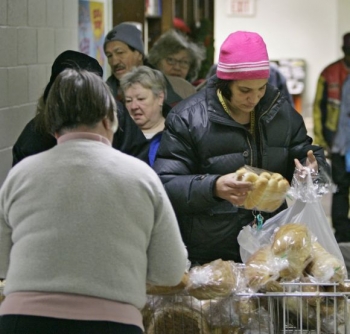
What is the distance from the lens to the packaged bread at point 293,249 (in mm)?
2754

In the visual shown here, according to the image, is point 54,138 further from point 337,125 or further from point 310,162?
point 337,125

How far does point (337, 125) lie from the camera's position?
22.5 feet

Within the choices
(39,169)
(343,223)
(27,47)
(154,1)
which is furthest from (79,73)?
(154,1)

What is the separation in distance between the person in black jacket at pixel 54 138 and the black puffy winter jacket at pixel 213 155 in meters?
0.41

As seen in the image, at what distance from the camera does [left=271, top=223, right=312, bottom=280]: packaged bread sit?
2754 mm

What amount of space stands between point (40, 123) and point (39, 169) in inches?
44.1

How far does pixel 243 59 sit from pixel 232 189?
0.52 m

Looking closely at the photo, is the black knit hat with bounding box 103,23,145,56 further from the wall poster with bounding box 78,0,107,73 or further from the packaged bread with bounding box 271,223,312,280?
the packaged bread with bounding box 271,223,312,280

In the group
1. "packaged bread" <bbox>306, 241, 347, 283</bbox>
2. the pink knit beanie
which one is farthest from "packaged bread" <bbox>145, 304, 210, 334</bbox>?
the pink knit beanie

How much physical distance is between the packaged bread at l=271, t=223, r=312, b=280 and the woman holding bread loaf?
367 mm

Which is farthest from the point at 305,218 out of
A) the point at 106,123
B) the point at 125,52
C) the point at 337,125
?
the point at 337,125

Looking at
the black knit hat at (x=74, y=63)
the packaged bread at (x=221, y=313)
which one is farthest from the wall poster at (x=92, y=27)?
the packaged bread at (x=221, y=313)

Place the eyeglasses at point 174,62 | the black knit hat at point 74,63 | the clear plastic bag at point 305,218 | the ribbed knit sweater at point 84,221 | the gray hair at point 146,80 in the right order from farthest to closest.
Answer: the eyeglasses at point 174,62 < the gray hair at point 146,80 < the black knit hat at point 74,63 < the clear plastic bag at point 305,218 < the ribbed knit sweater at point 84,221

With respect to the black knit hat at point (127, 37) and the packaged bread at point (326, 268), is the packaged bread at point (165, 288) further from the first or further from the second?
the black knit hat at point (127, 37)
